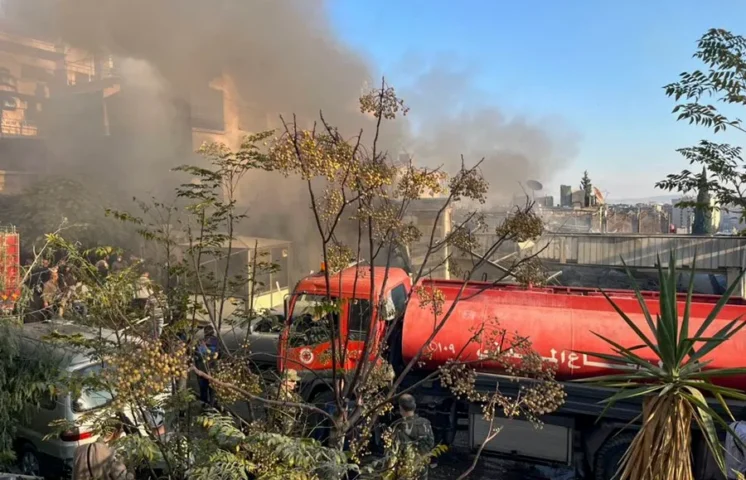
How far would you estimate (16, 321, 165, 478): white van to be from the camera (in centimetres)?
385

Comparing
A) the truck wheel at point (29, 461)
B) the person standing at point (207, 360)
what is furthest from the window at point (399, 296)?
the truck wheel at point (29, 461)

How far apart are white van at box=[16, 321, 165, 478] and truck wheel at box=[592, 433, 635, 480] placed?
4.24 meters

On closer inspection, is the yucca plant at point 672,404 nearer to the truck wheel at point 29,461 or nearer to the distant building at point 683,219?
the truck wheel at point 29,461

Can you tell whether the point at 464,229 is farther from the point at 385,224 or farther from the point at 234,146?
the point at 234,146

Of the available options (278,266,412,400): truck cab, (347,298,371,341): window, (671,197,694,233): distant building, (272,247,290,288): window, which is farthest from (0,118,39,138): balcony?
(671,197,694,233): distant building

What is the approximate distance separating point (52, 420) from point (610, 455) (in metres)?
4.84

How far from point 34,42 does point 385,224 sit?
18166 mm

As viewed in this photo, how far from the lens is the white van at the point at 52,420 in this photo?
385cm

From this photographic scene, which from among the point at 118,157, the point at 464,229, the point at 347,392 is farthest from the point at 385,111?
the point at 118,157

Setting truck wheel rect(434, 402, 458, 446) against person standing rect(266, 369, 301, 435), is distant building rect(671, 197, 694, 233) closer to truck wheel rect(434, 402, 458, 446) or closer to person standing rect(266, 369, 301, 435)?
truck wheel rect(434, 402, 458, 446)

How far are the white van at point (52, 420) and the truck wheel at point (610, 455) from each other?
13.9ft

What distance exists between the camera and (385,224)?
2.25 meters

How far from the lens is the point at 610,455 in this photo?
16.0 feet

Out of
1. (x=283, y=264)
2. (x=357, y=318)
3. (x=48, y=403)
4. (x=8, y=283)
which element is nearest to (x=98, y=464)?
(x=48, y=403)
